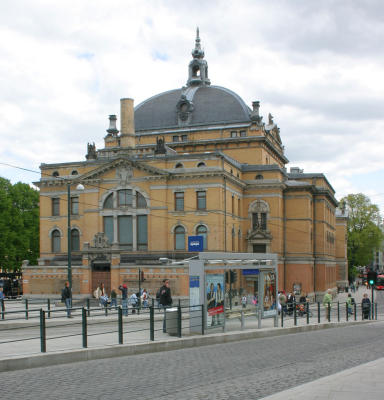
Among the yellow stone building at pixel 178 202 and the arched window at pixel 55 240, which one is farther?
the arched window at pixel 55 240

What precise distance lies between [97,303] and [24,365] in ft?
114

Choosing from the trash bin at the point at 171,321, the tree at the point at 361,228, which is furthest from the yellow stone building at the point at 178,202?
the tree at the point at 361,228

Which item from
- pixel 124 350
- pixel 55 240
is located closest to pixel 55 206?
pixel 55 240

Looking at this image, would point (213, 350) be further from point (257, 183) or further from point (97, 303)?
point (257, 183)

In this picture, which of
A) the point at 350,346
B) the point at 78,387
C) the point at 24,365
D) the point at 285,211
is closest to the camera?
the point at 78,387

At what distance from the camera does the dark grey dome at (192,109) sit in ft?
235

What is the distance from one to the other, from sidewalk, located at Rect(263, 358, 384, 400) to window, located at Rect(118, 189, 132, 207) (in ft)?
157

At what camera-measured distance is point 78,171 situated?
201ft

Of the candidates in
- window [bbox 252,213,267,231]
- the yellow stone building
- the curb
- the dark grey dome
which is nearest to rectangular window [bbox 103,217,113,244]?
the yellow stone building

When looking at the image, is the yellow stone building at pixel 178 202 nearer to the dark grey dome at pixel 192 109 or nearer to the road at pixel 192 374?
the dark grey dome at pixel 192 109

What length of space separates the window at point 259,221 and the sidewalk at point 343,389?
52.0m

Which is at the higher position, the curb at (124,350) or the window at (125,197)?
the window at (125,197)

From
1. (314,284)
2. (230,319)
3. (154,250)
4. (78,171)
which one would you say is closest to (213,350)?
(230,319)

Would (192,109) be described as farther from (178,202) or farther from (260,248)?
(260,248)
